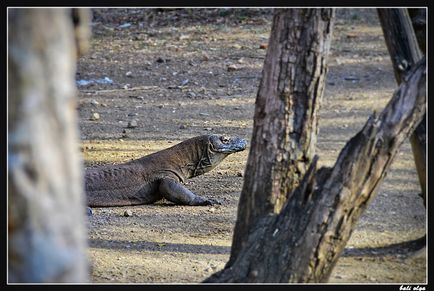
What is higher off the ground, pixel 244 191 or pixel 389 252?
pixel 244 191

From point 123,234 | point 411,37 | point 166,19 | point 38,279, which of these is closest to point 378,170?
point 411,37

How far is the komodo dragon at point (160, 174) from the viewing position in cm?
830

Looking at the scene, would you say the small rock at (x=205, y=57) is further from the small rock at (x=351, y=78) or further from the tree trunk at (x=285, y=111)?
the tree trunk at (x=285, y=111)

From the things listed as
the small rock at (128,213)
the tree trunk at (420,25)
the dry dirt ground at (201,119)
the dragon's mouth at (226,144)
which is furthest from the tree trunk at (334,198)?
the dragon's mouth at (226,144)

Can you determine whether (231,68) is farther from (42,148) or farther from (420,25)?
(42,148)

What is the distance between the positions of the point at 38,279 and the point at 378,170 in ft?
7.30

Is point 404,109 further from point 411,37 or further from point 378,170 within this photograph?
point 411,37

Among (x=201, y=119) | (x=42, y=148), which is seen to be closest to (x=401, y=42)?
(x=42, y=148)

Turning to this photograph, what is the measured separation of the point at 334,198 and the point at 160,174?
152 inches

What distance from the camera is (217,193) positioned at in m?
8.31

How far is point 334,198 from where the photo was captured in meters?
4.91

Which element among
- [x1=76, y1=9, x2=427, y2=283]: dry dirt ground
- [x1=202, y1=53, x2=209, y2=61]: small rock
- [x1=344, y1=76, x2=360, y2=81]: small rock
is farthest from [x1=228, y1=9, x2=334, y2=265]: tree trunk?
[x1=202, y1=53, x2=209, y2=61]: small rock

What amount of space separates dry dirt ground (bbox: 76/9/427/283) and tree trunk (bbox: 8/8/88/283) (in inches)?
104

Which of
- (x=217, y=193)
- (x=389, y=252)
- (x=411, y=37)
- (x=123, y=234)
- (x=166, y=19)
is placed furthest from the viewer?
(x=166, y=19)
